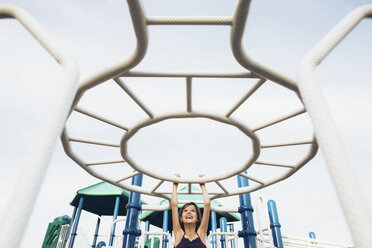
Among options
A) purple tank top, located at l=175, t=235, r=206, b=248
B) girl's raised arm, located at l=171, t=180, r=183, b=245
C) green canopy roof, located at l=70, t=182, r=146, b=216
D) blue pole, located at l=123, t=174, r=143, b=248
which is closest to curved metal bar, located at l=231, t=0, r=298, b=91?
purple tank top, located at l=175, t=235, r=206, b=248

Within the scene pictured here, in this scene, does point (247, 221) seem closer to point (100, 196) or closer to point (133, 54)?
point (133, 54)

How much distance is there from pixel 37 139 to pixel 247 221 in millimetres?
5139

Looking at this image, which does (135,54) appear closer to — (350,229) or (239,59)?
(239,59)

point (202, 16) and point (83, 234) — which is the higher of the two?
point (202, 16)

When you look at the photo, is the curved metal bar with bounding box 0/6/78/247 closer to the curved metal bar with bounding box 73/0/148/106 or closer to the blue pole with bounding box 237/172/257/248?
the curved metal bar with bounding box 73/0/148/106

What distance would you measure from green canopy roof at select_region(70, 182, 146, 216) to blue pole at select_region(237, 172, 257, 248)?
1013 centimetres

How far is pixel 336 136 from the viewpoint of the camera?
1264 millimetres

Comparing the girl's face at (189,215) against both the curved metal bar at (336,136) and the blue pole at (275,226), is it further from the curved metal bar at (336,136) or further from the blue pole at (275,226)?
the curved metal bar at (336,136)

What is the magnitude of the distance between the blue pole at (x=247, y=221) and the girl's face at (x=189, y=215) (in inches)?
48.0

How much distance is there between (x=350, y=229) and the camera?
1.07m

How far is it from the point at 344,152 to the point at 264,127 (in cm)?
224

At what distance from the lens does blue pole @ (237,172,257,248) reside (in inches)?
204

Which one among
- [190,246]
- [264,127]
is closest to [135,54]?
[264,127]

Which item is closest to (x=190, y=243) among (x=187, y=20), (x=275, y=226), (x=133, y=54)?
(x=133, y=54)
